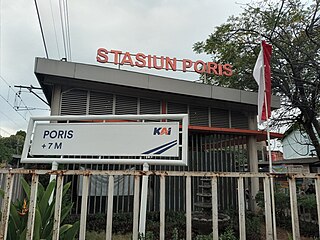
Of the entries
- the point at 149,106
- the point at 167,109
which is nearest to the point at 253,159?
the point at 167,109

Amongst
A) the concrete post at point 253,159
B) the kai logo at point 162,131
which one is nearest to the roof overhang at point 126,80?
the concrete post at point 253,159

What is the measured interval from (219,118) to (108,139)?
455 cm

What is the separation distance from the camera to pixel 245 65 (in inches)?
356

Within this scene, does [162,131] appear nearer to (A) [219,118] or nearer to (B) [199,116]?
(B) [199,116]

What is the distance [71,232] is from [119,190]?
12.0 ft

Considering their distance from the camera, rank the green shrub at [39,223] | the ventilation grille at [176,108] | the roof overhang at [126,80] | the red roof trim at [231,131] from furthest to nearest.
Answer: the ventilation grille at [176,108] < the red roof trim at [231,131] < the roof overhang at [126,80] < the green shrub at [39,223]

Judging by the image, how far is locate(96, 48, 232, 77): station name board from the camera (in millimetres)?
6871

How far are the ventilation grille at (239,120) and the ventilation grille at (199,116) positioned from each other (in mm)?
856

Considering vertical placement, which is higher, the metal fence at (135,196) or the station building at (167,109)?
the station building at (167,109)

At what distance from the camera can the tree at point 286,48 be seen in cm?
754

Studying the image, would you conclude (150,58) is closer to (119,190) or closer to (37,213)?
(119,190)

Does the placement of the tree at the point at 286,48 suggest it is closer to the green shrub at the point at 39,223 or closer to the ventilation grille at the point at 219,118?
the ventilation grille at the point at 219,118

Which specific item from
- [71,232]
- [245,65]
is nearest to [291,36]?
[245,65]

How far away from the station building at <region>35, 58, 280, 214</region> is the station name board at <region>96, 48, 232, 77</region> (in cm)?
90
